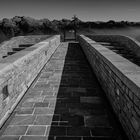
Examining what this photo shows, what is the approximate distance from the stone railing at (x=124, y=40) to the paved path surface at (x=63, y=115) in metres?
6.00

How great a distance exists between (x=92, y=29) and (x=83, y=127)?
156 feet

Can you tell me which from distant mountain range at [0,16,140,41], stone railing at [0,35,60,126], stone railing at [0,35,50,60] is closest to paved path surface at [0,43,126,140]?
stone railing at [0,35,60,126]

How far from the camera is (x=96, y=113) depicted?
3471mm

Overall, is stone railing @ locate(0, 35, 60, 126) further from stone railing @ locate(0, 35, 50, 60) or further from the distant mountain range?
the distant mountain range

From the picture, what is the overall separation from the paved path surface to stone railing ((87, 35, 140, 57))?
6.00 m

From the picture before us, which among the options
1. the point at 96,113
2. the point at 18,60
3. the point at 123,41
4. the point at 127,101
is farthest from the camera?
the point at 123,41

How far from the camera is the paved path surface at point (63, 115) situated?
109 inches

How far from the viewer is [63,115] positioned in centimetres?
339

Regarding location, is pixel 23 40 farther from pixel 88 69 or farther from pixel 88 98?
pixel 88 98

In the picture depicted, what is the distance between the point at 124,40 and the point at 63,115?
1145 cm

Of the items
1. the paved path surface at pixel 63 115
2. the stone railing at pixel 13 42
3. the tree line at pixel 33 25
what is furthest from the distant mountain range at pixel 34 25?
the paved path surface at pixel 63 115

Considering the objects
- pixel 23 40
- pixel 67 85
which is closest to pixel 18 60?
pixel 67 85

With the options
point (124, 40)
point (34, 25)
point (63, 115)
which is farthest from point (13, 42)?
point (34, 25)

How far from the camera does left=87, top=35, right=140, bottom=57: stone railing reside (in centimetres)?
1032
